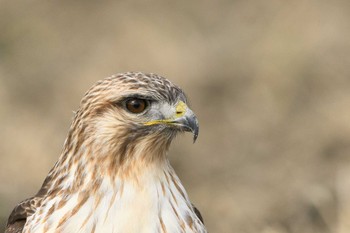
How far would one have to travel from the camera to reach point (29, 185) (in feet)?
33.8

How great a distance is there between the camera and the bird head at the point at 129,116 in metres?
4.96

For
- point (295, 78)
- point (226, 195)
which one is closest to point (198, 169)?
point (226, 195)


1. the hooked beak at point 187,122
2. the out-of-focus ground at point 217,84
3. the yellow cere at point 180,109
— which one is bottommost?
the out-of-focus ground at point 217,84

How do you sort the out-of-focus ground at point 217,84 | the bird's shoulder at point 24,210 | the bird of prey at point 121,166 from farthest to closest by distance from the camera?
the out-of-focus ground at point 217,84, the bird's shoulder at point 24,210, the bird of prey at point 121,166

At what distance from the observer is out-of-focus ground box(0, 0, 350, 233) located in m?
10.3

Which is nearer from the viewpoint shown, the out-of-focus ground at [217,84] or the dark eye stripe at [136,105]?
the dark eye stripe at [136,105]

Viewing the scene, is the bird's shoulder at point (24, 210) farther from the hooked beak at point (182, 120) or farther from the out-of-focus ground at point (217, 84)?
the out-of-focus ground at point (217, 84)

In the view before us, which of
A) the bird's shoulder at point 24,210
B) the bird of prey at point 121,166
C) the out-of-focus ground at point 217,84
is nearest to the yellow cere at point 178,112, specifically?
the bird of prey at point 121,166

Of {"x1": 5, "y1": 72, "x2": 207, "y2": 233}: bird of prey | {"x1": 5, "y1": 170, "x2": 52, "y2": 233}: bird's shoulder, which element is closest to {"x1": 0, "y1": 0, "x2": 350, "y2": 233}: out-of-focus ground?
{"x1": 5, "y1": 170, "x2": 52, "y2": 233}: bird's shoulder

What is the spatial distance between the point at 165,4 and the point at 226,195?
3.05m

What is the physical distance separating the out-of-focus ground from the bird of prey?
167 inches

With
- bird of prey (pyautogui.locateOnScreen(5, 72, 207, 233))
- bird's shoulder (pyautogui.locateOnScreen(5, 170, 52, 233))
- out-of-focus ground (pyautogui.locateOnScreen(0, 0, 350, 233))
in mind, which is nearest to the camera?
bird of prey (pyautogui.locateOnScreen(5, 72, 207, 233))

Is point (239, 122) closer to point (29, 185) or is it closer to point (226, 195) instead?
point (226, 195)

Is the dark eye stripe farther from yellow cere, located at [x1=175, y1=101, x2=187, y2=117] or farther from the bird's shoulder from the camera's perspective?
the bird's shoulder
